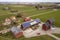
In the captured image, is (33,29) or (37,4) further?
(37,4)

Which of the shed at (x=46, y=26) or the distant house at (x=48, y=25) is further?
the distant house at (x=48, y=25)

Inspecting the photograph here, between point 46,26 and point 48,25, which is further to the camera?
point 48,25

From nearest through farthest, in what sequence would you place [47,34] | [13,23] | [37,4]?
[47,34] → [13,23] → [37,4]

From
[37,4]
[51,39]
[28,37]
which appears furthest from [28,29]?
[37,4]

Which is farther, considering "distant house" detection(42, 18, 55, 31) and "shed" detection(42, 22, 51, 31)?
"distant house" detection(42, 18, 55, 31)

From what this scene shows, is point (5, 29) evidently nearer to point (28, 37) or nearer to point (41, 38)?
point (28, 37)

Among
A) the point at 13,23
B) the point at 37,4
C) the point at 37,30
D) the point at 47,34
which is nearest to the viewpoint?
the point at 47,34

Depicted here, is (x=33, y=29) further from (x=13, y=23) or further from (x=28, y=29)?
(x=13, y=23)

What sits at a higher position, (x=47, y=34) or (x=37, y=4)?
(x=37, y=4)

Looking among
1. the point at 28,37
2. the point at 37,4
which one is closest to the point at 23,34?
the point at 28,37
